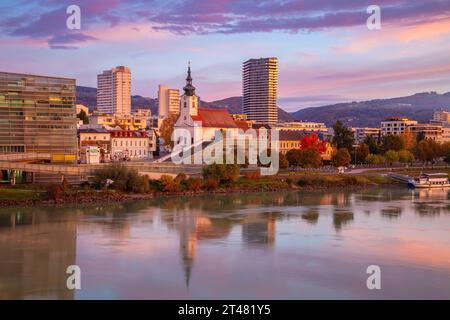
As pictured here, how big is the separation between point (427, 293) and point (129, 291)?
15.9 ft

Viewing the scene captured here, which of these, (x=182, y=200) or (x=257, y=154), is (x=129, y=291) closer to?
(x=182, y=200)

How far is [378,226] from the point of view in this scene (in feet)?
53.2

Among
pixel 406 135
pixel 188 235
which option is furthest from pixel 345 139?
pixel 188 235

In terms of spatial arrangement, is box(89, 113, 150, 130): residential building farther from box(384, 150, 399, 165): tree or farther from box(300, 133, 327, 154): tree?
box(384, 150, 399, 165): tree

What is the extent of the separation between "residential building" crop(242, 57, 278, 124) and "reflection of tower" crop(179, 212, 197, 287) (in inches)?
2599

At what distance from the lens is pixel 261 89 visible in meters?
85.7

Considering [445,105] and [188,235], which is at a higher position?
[445,105]

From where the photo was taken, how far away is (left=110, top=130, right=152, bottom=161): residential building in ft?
109

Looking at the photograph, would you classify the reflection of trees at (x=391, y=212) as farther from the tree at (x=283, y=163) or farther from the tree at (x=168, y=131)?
the tree at (x=168, y=131)

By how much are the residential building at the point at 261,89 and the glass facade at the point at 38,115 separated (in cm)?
5889

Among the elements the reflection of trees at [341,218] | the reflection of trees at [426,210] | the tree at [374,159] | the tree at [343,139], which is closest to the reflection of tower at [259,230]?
the reflection of trees at [341,218]

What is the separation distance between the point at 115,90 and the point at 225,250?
87255 mm
